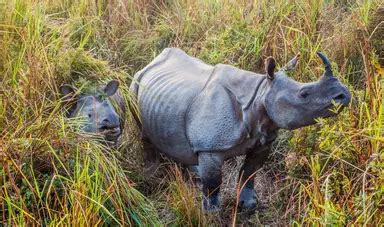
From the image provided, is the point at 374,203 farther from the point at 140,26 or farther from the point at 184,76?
the point at 140,26

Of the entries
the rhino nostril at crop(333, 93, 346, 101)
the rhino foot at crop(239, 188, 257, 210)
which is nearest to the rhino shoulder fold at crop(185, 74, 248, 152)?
the rhino foot at crop(239, 188, 257, 210)

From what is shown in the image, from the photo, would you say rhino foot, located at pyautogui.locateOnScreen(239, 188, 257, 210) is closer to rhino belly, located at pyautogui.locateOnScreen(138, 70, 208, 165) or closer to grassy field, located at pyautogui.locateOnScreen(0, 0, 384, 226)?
grassy field, located at pyautogui.locateOnScreen(0, 0, 384, 226)

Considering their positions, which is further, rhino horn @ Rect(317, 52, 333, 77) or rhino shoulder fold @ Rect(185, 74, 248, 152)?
rhino shoulder fold @ Rect(185, 74, 248, 152)

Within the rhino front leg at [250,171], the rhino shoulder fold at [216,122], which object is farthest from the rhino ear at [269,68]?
the rhino front leg at [250,171]

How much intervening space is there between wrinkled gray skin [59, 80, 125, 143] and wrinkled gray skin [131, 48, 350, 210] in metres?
0.34

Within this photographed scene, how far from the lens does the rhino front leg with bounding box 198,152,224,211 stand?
13.4 ft

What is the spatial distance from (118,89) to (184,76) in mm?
465

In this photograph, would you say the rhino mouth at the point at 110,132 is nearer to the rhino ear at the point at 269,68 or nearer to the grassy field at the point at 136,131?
the grassy field at the point at 136,131

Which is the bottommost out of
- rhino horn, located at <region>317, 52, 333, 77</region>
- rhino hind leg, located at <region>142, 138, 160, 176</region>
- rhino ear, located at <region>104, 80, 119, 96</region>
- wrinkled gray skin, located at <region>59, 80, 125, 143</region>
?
rhino hind leg, located at <region>142, 138, 160, 176</region>

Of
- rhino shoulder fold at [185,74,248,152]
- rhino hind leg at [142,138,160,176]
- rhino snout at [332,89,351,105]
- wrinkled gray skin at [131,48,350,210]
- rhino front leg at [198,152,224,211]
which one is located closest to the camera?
rhino snout at [332,89,351,105]

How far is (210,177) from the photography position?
4.11 m

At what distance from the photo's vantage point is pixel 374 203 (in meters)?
3.05

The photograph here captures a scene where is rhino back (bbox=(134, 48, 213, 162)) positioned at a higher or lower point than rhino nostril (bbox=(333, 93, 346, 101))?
lower

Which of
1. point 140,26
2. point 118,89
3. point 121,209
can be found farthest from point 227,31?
point 121,209
